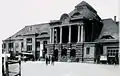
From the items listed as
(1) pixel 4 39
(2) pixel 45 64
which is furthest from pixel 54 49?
(1) pixel 4 39

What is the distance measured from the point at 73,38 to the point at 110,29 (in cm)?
35

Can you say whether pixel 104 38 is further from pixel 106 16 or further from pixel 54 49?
pixel 54 49

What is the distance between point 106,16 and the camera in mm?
1493

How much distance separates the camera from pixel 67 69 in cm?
170

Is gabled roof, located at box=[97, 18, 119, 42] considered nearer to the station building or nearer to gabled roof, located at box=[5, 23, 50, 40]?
the station building

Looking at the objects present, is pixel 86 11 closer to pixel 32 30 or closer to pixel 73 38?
pixel 73 38

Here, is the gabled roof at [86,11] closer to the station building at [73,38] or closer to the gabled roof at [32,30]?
the station building at [73,38]

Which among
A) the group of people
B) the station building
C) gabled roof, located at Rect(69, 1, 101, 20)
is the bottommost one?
the group of people

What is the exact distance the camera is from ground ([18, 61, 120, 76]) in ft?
4.92

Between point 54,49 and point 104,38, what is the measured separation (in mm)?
489

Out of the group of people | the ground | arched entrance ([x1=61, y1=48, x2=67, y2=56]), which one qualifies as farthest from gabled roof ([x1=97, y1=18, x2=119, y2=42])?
the group of people

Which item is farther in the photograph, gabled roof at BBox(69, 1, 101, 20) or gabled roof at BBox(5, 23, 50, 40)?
gabled roof at BBox(5, 23, 50, 40)

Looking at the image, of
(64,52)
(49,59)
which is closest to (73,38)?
(64,52)

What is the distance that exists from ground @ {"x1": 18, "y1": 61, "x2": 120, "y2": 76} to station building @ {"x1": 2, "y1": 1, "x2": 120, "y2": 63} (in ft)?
0.20
